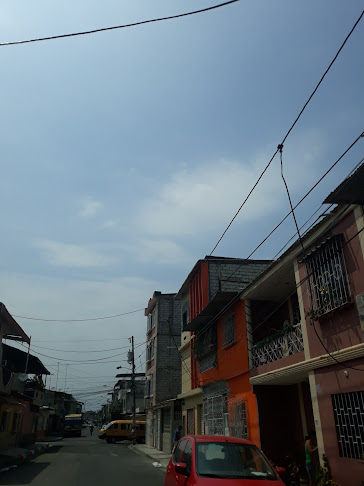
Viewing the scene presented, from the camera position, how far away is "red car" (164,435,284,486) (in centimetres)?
569

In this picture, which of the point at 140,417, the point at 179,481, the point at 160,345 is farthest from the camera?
the point at 140,417

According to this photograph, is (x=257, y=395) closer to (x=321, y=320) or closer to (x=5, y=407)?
(x=321, y=320)

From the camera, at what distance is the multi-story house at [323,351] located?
852cm

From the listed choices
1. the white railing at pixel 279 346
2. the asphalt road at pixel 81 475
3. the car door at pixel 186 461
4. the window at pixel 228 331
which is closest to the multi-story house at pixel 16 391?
the asphalt road at pixel 81 475

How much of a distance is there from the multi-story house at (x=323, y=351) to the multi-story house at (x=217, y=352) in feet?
3.84

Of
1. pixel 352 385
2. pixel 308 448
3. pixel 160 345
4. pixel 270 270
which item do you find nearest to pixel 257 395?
pixel 308 448

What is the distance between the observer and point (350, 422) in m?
8.67

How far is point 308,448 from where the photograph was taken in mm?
10289

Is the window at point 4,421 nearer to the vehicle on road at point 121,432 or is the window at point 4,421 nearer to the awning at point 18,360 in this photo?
the awning at point 18,360

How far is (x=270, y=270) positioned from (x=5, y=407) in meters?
18.3

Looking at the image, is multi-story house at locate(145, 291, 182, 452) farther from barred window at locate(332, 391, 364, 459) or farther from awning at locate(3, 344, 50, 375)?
barred window at locate(332, 391, 364, 459)

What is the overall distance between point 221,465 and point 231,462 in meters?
0.19

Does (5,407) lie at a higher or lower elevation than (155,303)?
lower

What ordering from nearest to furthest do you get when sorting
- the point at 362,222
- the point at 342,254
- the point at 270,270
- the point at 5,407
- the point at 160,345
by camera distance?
the point at 362,222
the point at 342,254
the point at 270,270
the point at 5,407
the point at 160,345
